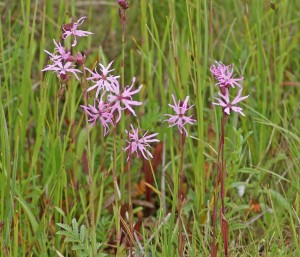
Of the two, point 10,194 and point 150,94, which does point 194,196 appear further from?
point 10,194

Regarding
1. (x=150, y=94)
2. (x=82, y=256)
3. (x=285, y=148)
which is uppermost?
(x=150, y=94)

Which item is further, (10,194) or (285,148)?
(285,148)

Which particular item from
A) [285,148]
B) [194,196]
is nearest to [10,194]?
[194,196]

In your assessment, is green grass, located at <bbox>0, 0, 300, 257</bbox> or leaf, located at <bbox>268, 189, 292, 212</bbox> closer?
green grass, located at <bbox>0, 0, 300, 257</bbox>

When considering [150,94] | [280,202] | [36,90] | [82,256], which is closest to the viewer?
[82,256]

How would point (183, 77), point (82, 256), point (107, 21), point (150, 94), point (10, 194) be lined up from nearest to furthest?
point (82, 256) → point (10, 194) → point (183, 77) → point (150, 94) → point (107, 21)

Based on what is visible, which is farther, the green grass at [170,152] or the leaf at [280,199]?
the leaf at [280,199]

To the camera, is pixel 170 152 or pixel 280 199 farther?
pixel 170 152

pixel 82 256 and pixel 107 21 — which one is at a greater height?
pixel 107 21
